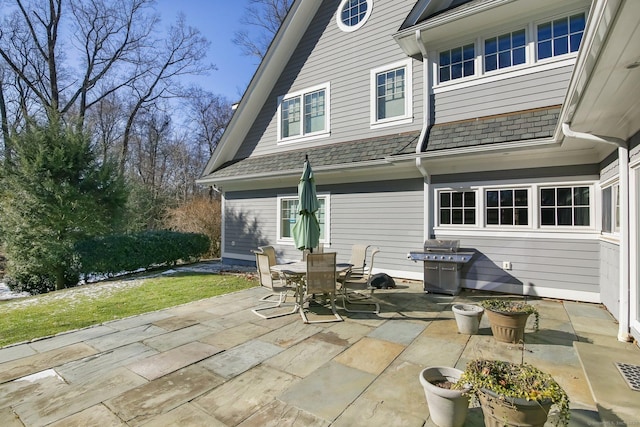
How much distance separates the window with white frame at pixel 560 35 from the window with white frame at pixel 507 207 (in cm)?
268

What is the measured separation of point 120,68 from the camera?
20.0 metres

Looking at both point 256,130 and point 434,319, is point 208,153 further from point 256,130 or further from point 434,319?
point 434,319

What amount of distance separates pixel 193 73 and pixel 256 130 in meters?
14.0

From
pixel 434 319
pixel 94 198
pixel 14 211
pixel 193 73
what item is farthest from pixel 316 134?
pixel 193 73

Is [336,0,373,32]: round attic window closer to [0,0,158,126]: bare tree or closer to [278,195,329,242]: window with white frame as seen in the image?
[278,195,329,242]: window with white frame

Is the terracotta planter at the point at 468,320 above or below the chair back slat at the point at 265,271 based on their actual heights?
below

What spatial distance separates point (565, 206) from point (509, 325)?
329cm

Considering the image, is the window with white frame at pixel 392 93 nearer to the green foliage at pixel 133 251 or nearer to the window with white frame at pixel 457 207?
the window with white frame at pixel 457 207

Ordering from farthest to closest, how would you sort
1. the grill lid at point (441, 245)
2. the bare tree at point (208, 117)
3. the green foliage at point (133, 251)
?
the bare tree at point (208, 117) → the green foliage at point (133, 251) → the grill lid at point (441, 245)

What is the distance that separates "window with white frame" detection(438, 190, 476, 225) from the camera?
692 cm

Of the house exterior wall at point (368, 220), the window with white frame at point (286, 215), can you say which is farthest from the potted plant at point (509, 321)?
the window with white frame at point (286, 215)

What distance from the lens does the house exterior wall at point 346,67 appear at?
8.33 meters

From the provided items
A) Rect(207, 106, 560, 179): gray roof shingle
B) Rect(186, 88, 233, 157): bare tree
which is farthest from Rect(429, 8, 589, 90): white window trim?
Rect(186, 88, 233, 157): bare tree

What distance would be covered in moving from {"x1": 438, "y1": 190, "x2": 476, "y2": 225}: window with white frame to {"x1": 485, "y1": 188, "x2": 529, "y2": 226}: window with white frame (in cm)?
28
